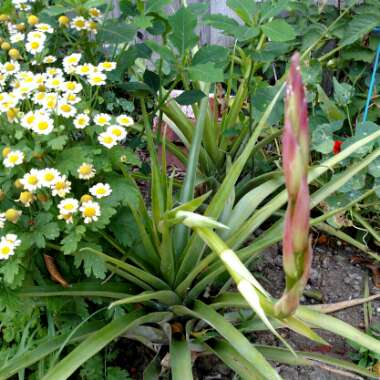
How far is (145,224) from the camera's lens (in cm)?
144

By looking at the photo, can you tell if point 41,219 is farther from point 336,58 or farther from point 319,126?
point 336,58

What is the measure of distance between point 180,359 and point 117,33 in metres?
0.88

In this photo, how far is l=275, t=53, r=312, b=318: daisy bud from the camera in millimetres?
636

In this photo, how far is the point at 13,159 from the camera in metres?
1.13

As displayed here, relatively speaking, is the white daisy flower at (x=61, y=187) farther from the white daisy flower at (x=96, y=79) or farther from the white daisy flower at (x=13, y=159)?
the white daisy flower at (x=96, y=79)

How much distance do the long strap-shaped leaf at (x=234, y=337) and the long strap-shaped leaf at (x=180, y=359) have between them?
8 centimetres

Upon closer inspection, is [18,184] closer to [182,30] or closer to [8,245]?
[8,245]

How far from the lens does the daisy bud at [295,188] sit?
0.64 m

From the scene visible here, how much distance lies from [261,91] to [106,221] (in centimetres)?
81

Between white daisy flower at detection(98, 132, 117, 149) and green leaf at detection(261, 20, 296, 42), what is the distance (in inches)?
20.8

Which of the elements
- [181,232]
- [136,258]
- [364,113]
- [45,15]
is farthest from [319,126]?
[45,15]

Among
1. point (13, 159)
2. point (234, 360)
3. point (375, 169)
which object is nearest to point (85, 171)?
point (13, 159)

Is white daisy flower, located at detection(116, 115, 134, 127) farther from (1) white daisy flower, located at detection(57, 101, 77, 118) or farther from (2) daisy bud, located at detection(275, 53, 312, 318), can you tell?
(2) daisy bud, located at detection(275, 53, 312, 318)

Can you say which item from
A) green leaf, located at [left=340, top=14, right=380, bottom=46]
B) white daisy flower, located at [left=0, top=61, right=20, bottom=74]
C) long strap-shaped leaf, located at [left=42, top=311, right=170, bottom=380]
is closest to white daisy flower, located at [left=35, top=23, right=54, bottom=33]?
white daisy flower, located at [left=0, top=61, right=20, bottom=74]
